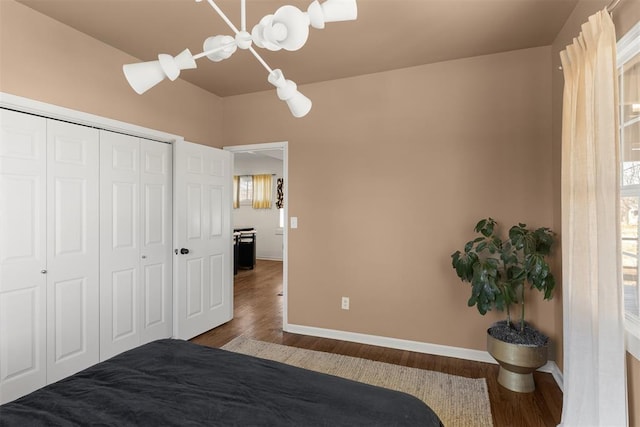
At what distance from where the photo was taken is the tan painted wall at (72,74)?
215 cm

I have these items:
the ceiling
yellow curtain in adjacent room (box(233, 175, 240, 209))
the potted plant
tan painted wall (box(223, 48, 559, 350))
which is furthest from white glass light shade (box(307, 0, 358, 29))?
A: yellow curtain in adjacent room (box(233, 175, 240, 209))

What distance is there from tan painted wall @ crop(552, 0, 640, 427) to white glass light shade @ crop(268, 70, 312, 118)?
5.34 feet

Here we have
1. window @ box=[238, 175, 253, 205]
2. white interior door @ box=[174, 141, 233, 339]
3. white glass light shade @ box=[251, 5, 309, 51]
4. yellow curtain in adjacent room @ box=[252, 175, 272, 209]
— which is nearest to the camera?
white glass light shade @ box=[251, 5, 309, 51]

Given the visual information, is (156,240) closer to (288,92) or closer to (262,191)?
(288,92)

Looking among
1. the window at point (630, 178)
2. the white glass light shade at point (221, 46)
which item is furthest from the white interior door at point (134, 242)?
the window at point (630, 178)

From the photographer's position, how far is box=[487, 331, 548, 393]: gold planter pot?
2.29 metres

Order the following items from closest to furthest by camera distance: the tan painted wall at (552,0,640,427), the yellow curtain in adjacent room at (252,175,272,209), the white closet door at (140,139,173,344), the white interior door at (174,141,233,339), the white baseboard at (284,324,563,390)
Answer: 1. the tan painted wall at (552,0,640,427)
2. the white baseboard at (284,324,563,390)
3. the white closet door at (140,139,173,344)
4. the white interior door at (174,141,233,339)
5. the yellow curtain in adjacent room at (252,175,272,209)

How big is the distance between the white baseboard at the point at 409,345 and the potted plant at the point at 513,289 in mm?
399

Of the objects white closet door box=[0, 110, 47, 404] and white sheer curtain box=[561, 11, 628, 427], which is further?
white closet door box=[0, 110, 47, 404]

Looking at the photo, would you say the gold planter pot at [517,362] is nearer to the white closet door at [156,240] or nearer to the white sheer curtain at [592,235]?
the white sheer curtain at [592,235]

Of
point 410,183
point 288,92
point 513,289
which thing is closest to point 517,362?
point 513,289

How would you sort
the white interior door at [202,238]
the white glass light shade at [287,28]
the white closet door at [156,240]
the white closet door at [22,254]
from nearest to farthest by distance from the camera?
1. the white glass light shade at [287,28]
2. the white closet door at [22,254]
3. the white closet door at [156,240]
4. the white interior door at [202,238]

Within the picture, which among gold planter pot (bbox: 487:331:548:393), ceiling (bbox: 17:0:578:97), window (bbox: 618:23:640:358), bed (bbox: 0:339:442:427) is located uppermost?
ceiling (bbox: 17:0:578:97)

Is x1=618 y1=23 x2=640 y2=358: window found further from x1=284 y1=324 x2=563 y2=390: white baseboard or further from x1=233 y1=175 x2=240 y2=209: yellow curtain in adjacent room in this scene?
x1=233 y1=175 x2=240 y2=209: yellow curtain in adjacent room
